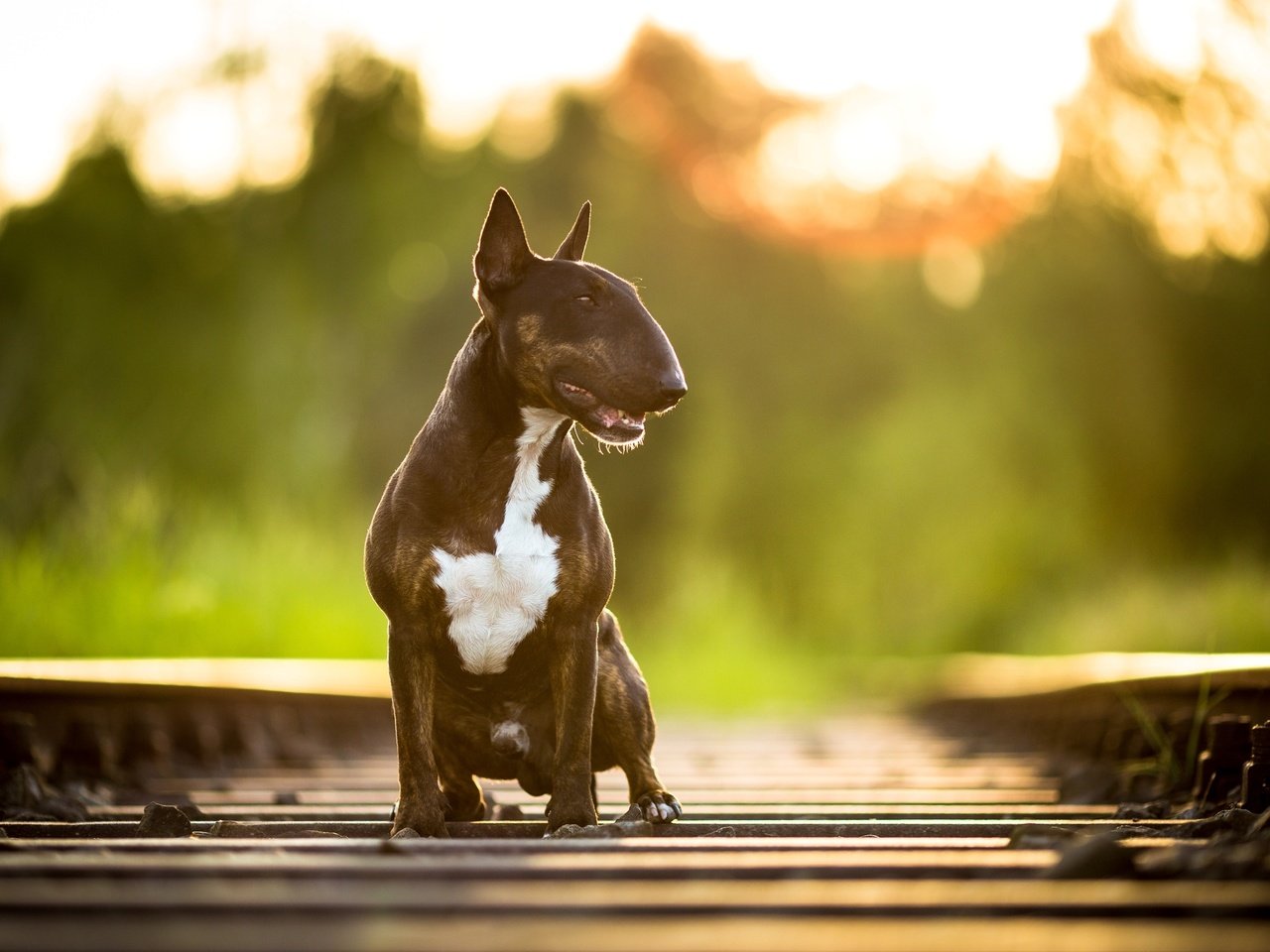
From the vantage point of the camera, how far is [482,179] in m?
25.1

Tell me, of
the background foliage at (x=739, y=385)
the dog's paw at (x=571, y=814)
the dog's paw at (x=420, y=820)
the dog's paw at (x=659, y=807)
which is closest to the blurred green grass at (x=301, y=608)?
the background foliage at (x=739, y=385)

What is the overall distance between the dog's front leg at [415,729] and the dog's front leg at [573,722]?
29cm

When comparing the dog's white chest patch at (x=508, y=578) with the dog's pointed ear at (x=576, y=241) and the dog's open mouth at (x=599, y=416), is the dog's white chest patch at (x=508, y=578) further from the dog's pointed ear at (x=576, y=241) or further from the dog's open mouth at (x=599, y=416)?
the dog's pointed ear at (x=576, y=241)

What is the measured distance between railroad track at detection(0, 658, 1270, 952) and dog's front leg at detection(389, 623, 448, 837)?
8 centimetres

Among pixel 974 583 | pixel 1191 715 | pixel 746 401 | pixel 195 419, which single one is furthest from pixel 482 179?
pixel 1191 715

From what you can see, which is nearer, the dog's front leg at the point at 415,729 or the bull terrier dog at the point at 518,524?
the dog's front leg at the point at 415,729

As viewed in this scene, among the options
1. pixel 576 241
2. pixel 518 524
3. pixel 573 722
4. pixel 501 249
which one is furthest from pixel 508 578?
pixel 576 241

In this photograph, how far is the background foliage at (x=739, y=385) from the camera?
18.1 meters

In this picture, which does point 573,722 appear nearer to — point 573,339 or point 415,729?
point 415,729

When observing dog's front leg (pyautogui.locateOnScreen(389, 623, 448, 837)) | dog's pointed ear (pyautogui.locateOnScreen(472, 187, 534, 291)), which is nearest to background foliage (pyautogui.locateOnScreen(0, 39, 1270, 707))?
dog's pointed ear (pyautogui.locateOnScreen(472, 187, 534, 291))

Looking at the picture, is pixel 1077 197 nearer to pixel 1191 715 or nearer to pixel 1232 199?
pixel 1232 199

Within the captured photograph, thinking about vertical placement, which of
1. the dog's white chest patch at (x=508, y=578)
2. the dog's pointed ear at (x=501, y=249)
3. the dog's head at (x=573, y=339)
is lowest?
the dog's white chest patch at (x=508, y=578)

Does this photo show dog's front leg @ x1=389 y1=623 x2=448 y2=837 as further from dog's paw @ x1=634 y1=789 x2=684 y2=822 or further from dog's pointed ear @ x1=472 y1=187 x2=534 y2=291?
dog's pointed ear @ x1=472 y1=187 x2=534 y2=291

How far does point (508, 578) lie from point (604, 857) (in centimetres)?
115
